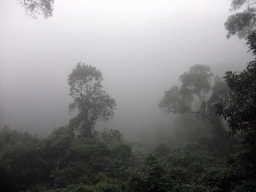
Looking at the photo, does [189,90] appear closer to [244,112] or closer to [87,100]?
[87,100]

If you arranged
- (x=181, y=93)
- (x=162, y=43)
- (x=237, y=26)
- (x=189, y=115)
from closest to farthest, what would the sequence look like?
(x=237, y=26) < (x=181, y=93) < (x=189, y=115) < (x=162, y=43)

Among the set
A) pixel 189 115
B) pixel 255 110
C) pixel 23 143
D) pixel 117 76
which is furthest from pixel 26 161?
pixel 117 76

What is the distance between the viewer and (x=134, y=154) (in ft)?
46.3

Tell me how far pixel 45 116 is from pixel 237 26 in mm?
63294

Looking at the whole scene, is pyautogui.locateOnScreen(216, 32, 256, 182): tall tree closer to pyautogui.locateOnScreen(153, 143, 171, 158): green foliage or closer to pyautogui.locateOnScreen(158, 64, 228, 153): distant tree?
pyautogui.locateOnScreen(153, 143, 171, 158): green foliage

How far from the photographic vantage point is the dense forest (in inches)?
200

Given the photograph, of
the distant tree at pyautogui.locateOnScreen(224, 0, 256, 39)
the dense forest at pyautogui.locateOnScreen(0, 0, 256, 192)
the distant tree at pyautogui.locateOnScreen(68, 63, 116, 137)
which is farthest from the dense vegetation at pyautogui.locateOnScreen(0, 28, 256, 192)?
the distant tree at pyautogui.locateOnScreen(224, 0, 256, 39)

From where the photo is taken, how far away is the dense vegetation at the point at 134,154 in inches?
200

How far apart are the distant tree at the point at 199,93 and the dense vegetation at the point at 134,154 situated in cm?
12

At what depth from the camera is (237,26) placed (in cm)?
1065

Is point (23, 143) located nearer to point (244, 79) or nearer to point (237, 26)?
point (244, 79)

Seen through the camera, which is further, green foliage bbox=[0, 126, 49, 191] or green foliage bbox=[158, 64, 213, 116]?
green foliage bbox=[158, 64, 213, 116]

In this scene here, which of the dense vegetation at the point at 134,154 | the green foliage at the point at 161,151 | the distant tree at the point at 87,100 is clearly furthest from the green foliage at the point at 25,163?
the green foliage at the point at 161,151

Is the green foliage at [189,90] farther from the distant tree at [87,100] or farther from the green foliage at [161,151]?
the distant tree at [87,100]
